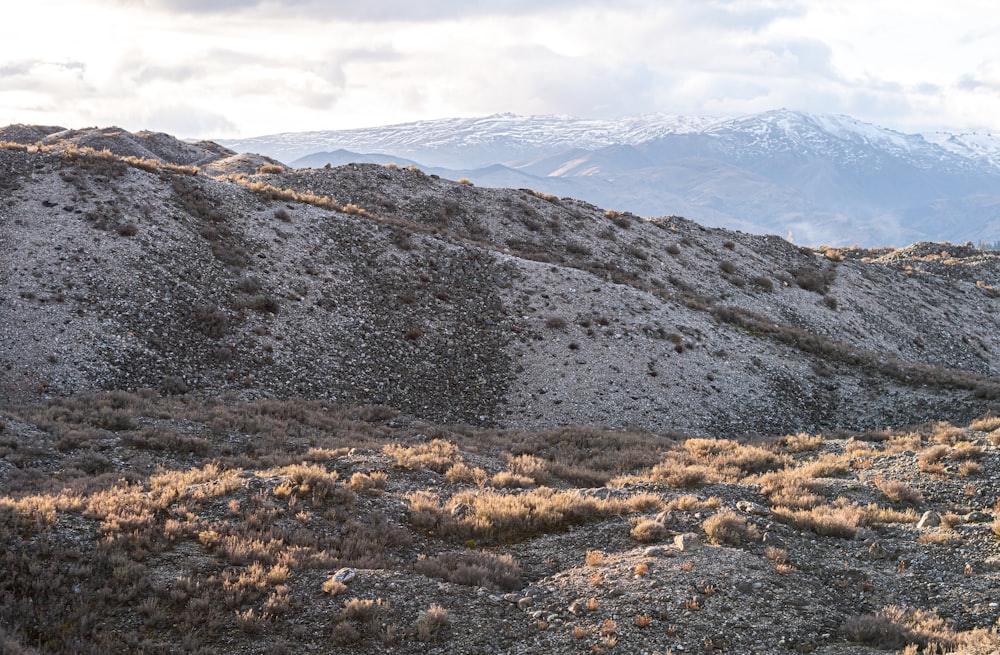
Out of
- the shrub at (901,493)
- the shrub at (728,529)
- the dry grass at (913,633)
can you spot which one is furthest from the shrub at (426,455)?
the shrub at (901,493)

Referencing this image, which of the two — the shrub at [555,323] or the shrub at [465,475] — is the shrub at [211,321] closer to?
the shrub at [465,475]

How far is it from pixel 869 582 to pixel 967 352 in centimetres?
4301

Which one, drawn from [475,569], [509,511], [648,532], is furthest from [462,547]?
[648,532]

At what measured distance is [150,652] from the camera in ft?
28.4

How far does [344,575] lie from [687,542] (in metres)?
6.47

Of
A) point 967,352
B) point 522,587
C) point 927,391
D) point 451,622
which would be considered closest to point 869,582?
point 522,587

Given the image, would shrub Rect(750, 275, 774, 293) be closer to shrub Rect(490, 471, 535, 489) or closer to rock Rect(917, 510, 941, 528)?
rock Rect(917, 510, 941, 528)

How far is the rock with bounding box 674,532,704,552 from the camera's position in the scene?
12.3 metres

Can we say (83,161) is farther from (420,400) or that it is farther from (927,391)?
(927,391)

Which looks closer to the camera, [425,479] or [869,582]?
[869,582]

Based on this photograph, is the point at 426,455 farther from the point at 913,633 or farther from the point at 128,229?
the point at 128,229

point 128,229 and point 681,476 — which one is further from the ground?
point 128,229

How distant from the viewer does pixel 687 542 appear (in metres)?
12.4

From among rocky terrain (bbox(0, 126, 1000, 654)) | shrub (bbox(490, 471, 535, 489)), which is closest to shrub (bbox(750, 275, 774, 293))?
rocky terrain (bbox(0, 126, 1000, 654))
